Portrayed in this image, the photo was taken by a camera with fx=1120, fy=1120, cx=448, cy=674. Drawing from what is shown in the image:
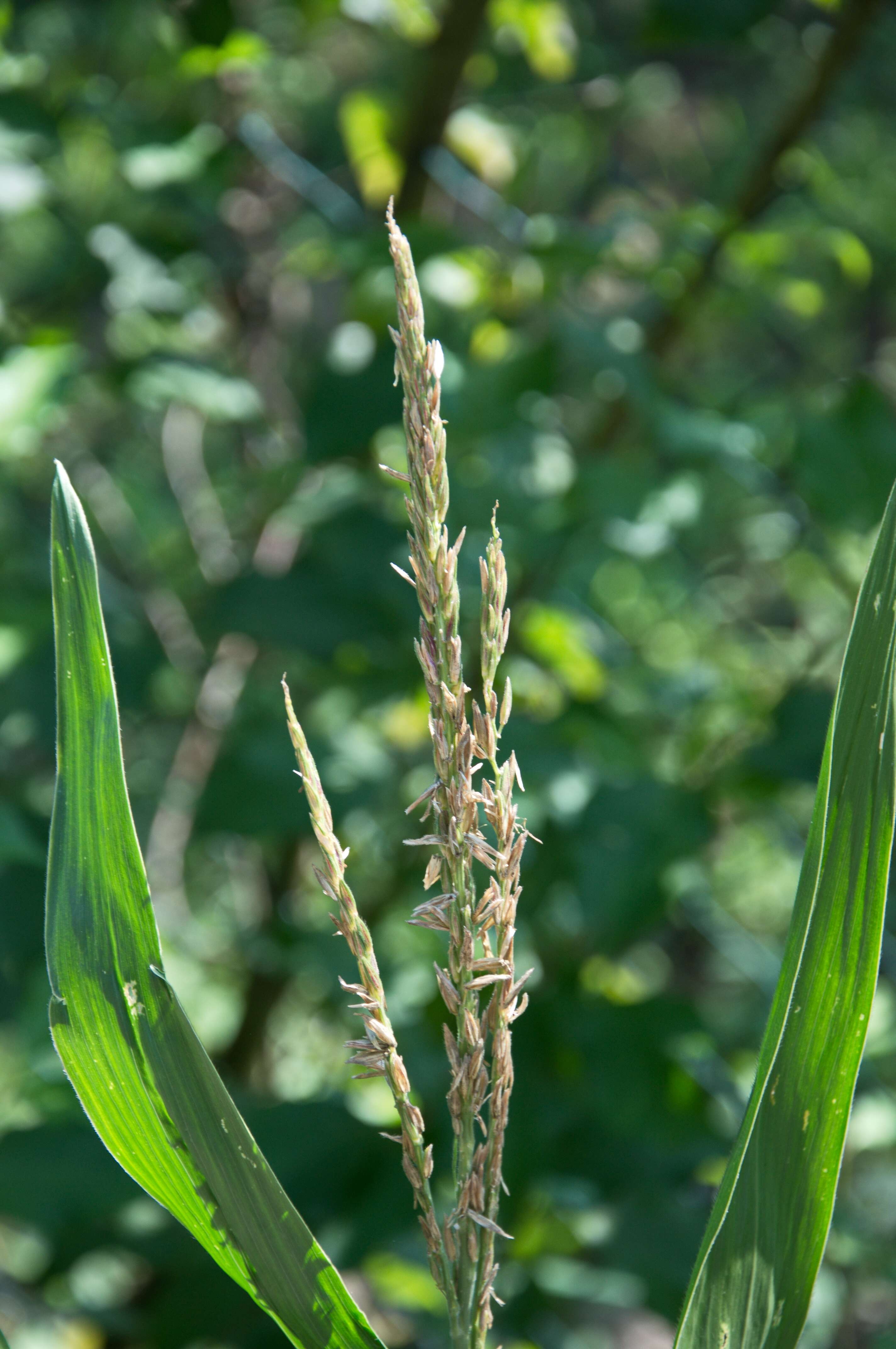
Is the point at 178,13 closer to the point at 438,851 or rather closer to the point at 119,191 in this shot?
the point at 119,191

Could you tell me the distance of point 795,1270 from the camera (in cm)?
23

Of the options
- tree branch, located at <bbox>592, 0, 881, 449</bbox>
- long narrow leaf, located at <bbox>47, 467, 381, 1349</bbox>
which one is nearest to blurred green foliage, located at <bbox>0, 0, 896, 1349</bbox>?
tree branch, located at <bbox>592, 0, 881, 449</bbox>

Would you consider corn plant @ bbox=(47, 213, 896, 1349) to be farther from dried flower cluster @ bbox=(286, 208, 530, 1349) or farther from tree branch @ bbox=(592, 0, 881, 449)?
tree branch @ bbox=(592, 0, 881, 449)

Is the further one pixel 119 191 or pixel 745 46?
pixel 119 191

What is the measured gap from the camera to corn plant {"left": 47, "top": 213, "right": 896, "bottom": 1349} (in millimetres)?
214

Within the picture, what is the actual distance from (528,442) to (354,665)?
24 cm

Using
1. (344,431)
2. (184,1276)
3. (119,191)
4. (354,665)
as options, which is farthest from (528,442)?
(184,1276)

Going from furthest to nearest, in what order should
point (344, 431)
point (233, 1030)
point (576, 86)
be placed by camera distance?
point (233, 1030), point (576, 86), point (344, 431)

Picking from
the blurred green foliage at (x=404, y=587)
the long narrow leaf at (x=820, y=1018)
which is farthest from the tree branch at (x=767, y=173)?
the long narrow leaf at (x=820, y=1018)

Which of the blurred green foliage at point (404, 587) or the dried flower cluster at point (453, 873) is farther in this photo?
the blurred green foliage at point (404, 587)

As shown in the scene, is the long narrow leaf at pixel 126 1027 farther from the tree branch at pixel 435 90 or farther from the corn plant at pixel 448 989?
the tree branch at pixel 435 90

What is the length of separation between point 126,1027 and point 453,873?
74mm

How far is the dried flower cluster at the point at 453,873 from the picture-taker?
8.1 inches

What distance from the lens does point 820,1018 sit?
221 mm
